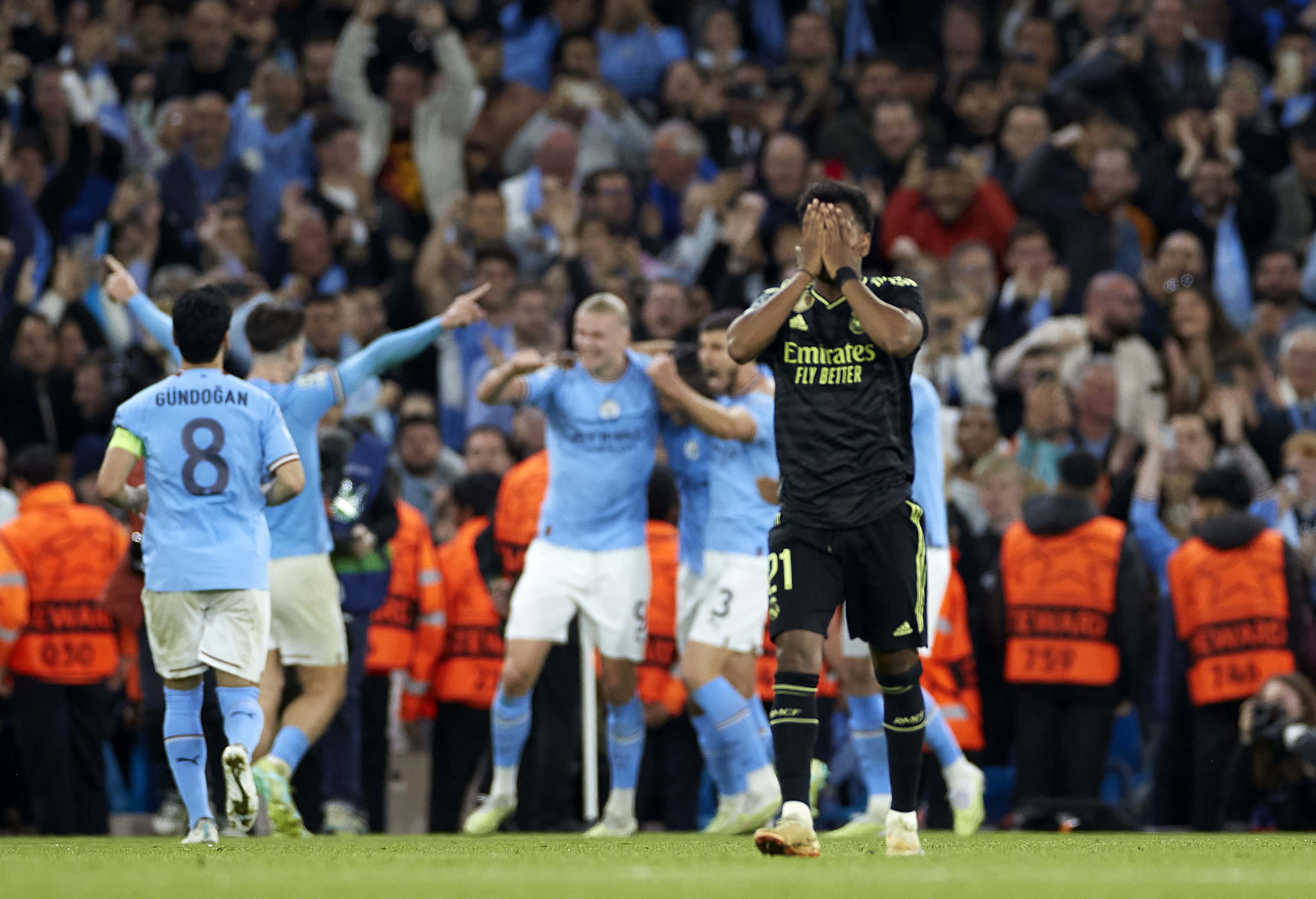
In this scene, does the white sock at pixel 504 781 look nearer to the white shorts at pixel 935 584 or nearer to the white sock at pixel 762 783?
the white sock at pixel 762 783

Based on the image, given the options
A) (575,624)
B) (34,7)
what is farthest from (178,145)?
(575,624)

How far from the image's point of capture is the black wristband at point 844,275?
687 cm

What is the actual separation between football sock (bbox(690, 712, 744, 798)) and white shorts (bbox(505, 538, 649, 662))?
50cm

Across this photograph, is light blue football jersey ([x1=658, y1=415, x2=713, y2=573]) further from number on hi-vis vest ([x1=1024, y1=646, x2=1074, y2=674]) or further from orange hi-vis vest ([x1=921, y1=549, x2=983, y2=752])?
number on hi-vis vest ([x1=1024, y1=646, x2=1074, y2=674])

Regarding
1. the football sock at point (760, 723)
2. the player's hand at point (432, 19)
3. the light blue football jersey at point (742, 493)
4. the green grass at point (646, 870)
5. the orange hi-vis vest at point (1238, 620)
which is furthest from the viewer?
the player's hand at point (432, 19)

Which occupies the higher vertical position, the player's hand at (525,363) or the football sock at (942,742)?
the player's hand at (525,363)

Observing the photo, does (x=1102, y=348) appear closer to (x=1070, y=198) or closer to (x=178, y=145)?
(x=1070, y=198)

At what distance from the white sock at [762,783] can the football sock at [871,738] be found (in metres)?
0.52

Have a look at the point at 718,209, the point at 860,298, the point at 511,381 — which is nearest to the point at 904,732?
the point at 860,298

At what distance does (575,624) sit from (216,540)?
4.21m

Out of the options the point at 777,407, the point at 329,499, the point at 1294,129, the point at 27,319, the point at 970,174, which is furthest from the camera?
the point at 1294,129

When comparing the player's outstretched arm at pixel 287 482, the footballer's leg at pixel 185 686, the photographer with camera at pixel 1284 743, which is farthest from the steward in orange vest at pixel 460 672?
the photographer with camera at pixel 1284 743

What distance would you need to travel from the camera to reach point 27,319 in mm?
13750

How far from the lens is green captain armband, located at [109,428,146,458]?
8016 mm
